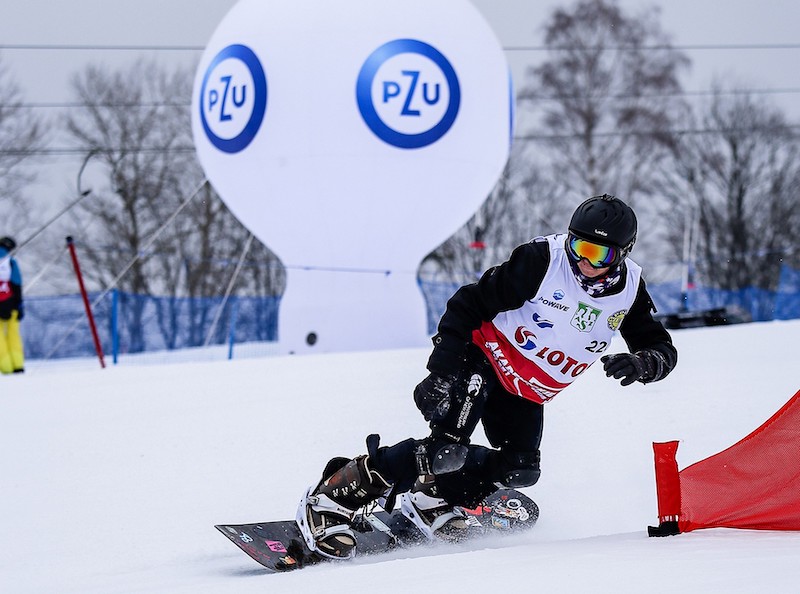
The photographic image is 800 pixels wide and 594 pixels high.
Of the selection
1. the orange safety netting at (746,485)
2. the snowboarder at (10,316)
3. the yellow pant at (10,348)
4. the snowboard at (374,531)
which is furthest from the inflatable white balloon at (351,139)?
the orange safety netting at (746,485)

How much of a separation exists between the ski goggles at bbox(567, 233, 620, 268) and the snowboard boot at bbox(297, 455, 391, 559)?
124cm

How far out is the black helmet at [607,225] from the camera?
347 centimetres

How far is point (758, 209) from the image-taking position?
109 feet

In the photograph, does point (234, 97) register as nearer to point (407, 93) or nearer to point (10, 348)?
point (407, 93)

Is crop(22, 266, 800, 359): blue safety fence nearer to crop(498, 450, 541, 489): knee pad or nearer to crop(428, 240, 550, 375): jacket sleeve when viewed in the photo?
crop(498, 450, 541, 489): knee pad

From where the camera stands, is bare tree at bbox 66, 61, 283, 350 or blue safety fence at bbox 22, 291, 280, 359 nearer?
blue safety fence at bbox 22, 291, 280, 359

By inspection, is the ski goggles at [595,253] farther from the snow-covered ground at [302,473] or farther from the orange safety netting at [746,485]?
the snow-covered ground at [302,473]

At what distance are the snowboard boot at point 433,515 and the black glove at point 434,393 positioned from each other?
0.69 meters

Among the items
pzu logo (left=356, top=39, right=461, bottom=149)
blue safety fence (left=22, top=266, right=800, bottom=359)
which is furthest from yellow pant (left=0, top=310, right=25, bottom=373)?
pzu logo (left=356, top=39, right=461, bottom=149)

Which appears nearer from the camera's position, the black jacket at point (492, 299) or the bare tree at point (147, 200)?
the black jacket at point (492, 299)

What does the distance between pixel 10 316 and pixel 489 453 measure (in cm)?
800

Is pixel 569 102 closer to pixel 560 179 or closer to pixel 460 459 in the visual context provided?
pixel 560 179

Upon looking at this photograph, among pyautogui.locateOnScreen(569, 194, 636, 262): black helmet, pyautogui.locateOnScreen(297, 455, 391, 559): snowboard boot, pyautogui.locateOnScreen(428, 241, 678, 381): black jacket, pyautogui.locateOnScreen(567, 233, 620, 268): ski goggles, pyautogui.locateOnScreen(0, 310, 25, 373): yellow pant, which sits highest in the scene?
pyautogui.locateOnScreen(569, 194, 636, 262): black helmet

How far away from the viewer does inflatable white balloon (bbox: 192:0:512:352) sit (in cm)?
1227
